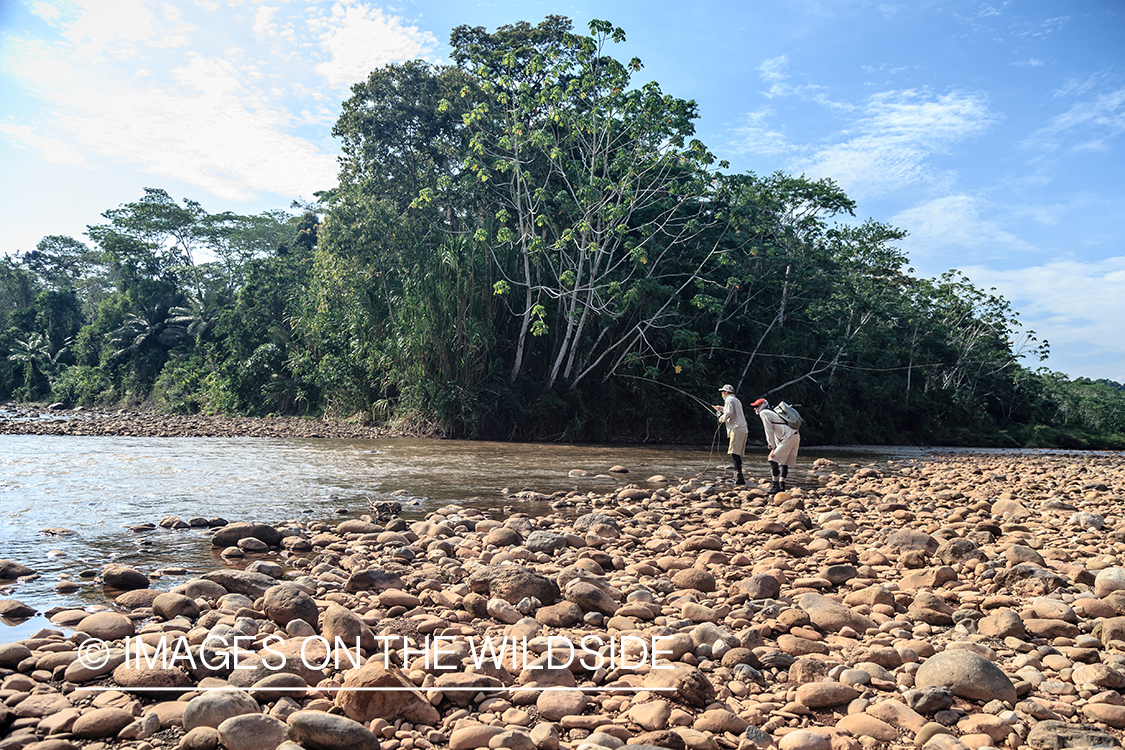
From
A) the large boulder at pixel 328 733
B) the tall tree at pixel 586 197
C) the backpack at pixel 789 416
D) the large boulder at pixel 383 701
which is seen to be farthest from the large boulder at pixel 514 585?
the tall tree at pixel 586 197

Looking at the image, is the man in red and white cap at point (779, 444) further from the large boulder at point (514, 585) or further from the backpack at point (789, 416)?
the large boulder at point (514, 585)

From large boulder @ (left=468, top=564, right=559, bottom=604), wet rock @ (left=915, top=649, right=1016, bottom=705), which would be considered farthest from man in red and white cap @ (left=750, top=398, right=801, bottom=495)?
wet rock @ (left=915, top=649, right=1016, bottom=705)

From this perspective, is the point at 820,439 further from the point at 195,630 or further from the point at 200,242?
the point at 200,242

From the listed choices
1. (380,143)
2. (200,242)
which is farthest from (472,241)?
(200,242)

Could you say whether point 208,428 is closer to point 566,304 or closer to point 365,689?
point 566,304

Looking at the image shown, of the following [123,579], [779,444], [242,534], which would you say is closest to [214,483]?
[242,534]

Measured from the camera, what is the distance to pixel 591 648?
2.95 metres

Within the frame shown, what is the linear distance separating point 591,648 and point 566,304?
542 inches

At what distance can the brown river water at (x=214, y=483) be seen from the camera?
440 centimetres

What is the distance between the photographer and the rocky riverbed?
221cm

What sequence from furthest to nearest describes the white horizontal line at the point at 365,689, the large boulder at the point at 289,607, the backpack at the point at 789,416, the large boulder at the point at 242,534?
1. the backpack at the point at 789,416
2. the large boulder at the point at 242,534
3. the large boulder at the point at 289,607
4. the white horizontal line at the point at 365,689

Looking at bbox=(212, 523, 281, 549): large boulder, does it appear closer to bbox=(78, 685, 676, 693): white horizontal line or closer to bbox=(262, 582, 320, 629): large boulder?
bbox=(262, 582, 320, 629): large boulder

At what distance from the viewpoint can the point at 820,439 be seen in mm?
20156

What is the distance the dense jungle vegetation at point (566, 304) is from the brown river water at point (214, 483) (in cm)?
323
